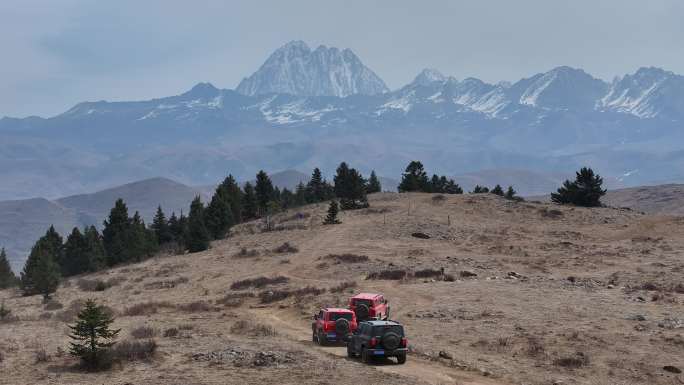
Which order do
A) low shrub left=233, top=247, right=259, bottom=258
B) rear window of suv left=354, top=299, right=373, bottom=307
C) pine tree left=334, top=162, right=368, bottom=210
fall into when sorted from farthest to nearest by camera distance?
pine tree left=334, top=162, right=368, bottom=210, low shrub left=233, top=247, right=259, bottom=258, rear window of suv left=354, top=299, right=373, bottom=307

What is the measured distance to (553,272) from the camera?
175 feet

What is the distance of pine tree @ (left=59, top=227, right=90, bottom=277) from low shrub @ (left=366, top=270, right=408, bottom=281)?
57.8 m

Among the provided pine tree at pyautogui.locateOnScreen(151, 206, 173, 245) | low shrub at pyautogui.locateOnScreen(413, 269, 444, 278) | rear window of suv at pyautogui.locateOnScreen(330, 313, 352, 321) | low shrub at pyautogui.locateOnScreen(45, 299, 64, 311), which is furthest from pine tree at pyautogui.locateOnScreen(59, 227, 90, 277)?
rear window of suv at pyautogui.locateOnScreen(330, 313, 352, 321)

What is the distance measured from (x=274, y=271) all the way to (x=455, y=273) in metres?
16.7

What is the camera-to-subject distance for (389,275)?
171 ft

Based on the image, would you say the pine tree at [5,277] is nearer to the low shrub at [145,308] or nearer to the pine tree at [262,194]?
the pine tree at [262,194]

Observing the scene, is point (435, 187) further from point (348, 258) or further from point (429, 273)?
point (429, 273)

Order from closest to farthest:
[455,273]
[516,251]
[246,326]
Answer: [246,326] < [455,273] < [516,251]

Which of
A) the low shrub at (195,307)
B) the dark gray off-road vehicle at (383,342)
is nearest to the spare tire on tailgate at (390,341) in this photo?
the dark gray off-road vehicle at (383,342)

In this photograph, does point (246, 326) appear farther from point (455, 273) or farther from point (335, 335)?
point (455, 273)

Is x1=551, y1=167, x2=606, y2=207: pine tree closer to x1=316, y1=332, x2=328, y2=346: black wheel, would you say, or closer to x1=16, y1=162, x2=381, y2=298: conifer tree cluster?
x1=16, y1=162, x2=381, y2=298: conifer tree cluster

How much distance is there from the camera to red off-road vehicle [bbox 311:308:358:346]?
31375mm

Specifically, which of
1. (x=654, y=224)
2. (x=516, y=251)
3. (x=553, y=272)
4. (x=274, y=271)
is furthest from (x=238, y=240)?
(x=654, y=224)

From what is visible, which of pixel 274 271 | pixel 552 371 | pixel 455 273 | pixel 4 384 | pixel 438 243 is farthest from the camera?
pixel 438 243
